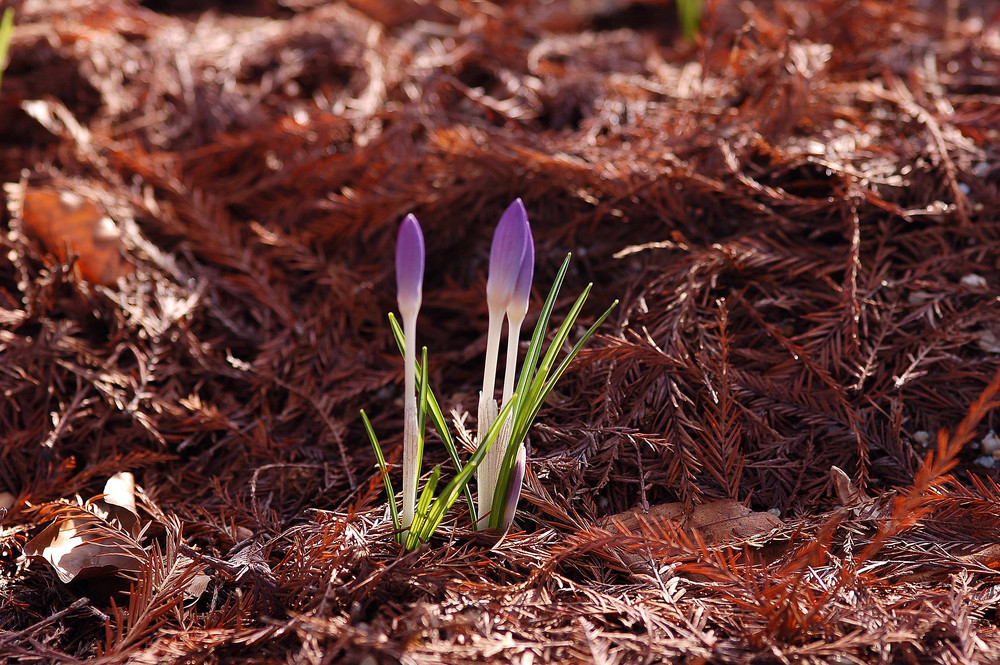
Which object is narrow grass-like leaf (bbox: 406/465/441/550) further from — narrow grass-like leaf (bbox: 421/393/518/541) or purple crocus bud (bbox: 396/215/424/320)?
purple crocus bud (bbox: 396/215/424/320)

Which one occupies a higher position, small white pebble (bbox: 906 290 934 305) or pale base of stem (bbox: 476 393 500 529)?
small white pebble (bbox: 906 290 934 305)

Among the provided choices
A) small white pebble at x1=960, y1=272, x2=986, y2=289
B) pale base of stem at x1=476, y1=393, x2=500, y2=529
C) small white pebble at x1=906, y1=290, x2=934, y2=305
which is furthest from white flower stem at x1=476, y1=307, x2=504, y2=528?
small white pebble at x1=960, y1=272, x2=986, y2=289

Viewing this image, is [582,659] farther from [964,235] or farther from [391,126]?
[391,126]

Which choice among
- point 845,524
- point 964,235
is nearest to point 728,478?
point 845,524

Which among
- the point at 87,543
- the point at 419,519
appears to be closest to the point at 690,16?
the point at 419,519

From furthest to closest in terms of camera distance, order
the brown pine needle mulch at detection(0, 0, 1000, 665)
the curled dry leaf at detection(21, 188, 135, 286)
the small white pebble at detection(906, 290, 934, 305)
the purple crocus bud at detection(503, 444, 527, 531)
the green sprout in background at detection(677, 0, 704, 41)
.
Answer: the green sprout in background at detection(677, 0, 704, 41), the curled dry leaf at detection(21, 188, 135, 286), the small white pebble at detection(906, 290, 934, 305), the purple crocus bud at detection(503, 444, 527, 531), the brown pine needle mulch at detection(0, 0, 1000, 665)
